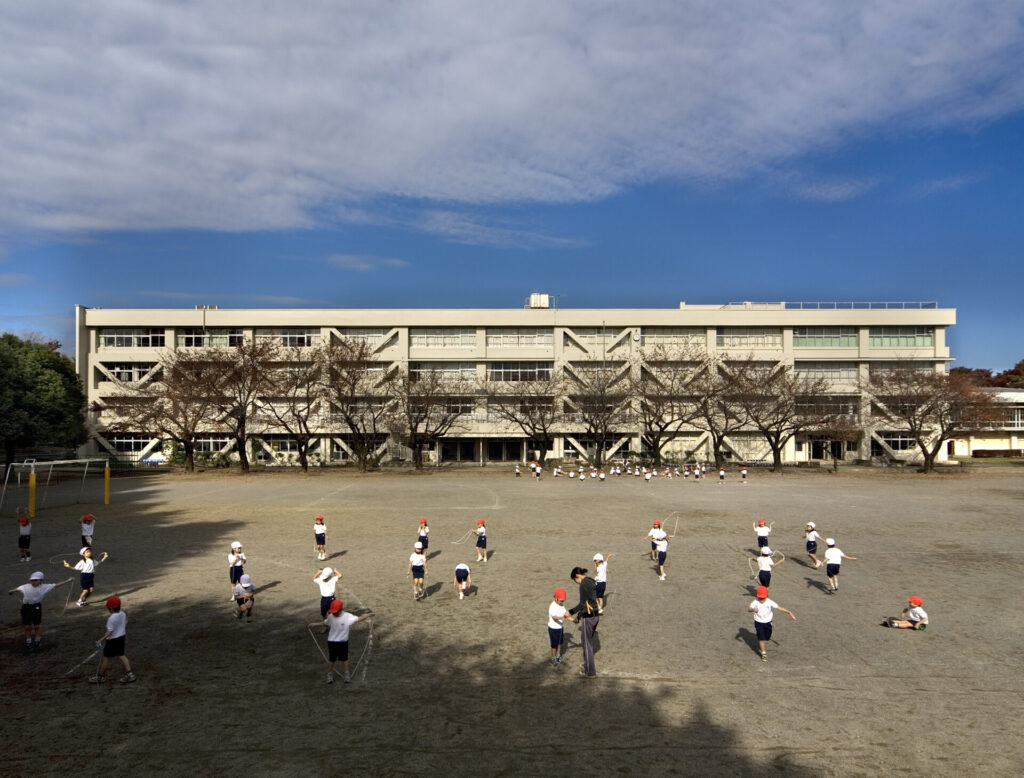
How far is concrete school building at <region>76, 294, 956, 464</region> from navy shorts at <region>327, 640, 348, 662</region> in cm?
4869

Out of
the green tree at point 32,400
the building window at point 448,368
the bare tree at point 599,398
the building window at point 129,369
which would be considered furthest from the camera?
the building window at point 448,368

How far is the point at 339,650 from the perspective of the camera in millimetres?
9469

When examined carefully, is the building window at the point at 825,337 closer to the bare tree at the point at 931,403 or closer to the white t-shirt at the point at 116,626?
the bare tree at the point at 931,403

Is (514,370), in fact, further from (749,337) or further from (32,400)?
(32,400)

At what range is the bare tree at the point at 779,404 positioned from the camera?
5034 cm

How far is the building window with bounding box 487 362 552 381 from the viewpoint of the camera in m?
59.9

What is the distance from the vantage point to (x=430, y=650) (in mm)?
10820

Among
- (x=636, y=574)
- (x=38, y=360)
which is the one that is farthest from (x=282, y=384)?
(x=636, y=574)

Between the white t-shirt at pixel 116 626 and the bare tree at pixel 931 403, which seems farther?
the bare tree at pixel 931 403

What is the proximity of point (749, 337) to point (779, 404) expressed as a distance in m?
12.3

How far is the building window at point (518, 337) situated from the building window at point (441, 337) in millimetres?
1974

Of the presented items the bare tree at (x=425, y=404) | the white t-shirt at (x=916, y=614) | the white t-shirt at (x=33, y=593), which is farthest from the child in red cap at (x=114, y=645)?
the bare tree at (x=425, y=404)

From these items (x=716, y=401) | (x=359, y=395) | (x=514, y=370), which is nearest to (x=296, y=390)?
(x=359, y=395)

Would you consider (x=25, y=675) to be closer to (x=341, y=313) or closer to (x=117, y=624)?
(x=117, y=624)
